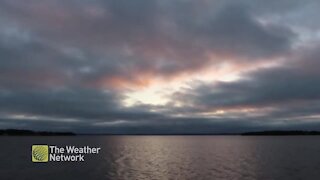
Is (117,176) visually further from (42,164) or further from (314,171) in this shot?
(314,171)

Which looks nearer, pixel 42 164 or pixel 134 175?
pixel 134 175

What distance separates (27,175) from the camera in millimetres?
66562

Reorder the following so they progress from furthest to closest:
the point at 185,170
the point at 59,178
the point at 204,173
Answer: the point at 185,170, the point at 204,173, the point at 59,178

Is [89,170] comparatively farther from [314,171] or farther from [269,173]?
[314,171]

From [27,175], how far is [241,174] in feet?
143

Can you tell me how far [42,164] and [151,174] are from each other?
28806mm

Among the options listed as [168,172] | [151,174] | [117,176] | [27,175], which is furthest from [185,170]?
[27,175]

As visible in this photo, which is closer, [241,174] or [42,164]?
[241,174]

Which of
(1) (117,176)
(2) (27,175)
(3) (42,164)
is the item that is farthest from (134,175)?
(3) (42,164)

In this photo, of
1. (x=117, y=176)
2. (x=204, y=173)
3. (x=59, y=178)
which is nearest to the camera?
(x=59, y=178)

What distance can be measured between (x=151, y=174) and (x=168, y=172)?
505 cm

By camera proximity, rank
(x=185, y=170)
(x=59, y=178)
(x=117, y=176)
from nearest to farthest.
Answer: (x=59, y=178), (x=117, y=176), (x=185, y=170)

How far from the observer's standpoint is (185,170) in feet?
259

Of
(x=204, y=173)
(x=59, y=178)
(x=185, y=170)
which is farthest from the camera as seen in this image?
(x=185, y=170)
